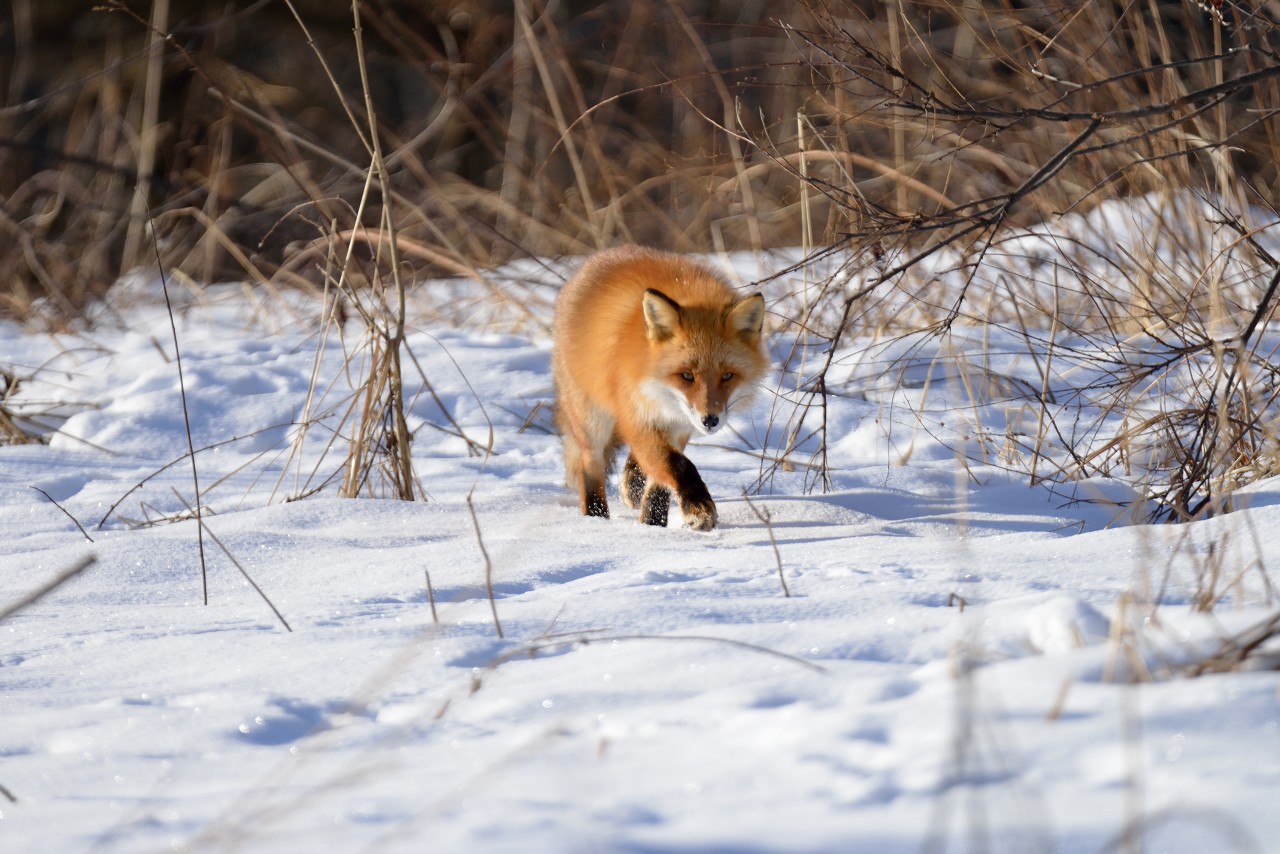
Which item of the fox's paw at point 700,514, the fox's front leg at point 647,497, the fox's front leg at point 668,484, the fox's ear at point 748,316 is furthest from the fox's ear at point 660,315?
the fox's paw at point 700,514

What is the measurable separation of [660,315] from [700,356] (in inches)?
7.7

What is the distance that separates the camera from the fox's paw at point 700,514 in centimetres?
375

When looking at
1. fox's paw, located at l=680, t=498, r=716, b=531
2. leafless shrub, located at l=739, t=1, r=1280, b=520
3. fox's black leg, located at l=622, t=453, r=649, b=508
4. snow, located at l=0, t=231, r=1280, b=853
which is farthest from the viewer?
fox's black leg, located at l=622, t=453, r=649, b=508

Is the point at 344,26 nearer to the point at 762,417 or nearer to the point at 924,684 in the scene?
the point at 762,417

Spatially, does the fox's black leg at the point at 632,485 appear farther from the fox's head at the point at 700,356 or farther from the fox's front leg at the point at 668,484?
the fox's head at the point at 700,356

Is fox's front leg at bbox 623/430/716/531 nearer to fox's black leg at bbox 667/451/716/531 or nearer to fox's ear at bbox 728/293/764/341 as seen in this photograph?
fox's black leg at bbox 667/451/716/531

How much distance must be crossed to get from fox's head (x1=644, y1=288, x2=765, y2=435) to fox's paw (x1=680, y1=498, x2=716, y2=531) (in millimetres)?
275

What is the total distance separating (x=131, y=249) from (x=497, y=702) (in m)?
7.51

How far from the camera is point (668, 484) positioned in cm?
400

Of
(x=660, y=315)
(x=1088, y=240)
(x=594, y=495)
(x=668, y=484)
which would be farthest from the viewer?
(x=1088, y=240)

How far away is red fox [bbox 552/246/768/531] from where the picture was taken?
13.3 feet

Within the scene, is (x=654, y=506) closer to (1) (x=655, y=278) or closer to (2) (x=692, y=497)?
(2) (x=692, y=497)

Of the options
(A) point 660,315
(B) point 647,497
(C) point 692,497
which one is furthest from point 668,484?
(A) point 660,315

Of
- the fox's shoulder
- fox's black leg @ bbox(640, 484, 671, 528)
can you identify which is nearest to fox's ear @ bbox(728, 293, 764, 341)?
the fox's shoulder
